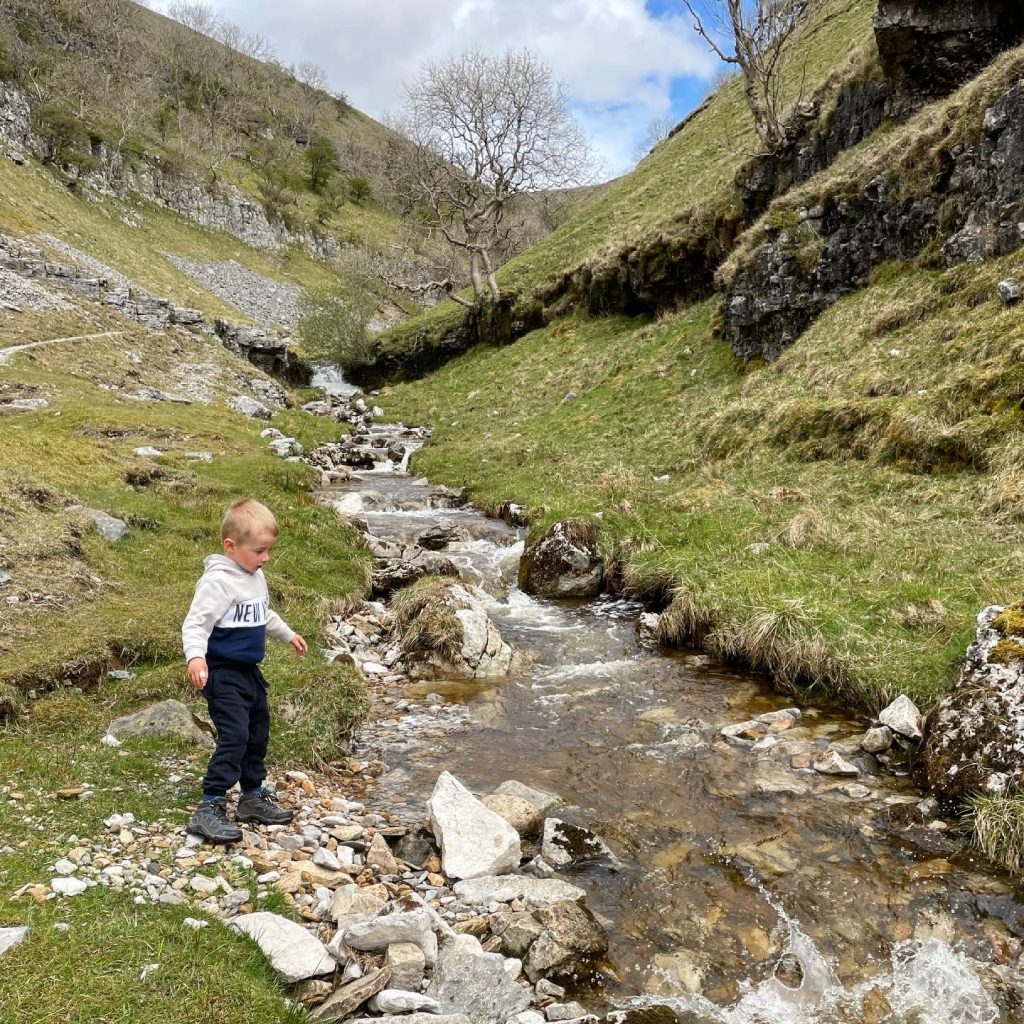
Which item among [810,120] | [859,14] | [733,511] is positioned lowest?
[733,511]

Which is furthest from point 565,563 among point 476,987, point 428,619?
point 476,987

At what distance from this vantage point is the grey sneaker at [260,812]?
6309mm

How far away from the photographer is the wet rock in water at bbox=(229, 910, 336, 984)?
4.58 metres

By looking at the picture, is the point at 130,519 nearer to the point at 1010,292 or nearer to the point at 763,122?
the point at 1010,292

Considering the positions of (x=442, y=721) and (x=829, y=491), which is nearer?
(x=442, y=721)

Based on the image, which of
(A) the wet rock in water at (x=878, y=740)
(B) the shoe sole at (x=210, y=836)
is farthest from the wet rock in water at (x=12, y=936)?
(A) the wet rock in water at (x=878, y=740)

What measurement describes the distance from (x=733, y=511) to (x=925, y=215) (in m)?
12.4

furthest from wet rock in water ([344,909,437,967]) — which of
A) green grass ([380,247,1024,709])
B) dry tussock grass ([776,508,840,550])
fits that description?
dry tussock grass ([776,508,840,550])

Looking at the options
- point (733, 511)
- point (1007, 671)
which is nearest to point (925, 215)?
point (733, 511)

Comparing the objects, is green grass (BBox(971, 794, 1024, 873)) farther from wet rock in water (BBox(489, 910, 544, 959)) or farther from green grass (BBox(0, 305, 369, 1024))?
green grass (BBox(0, 305, 369, 1024))

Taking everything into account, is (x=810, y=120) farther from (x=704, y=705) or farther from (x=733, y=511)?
(x=704, y=705)

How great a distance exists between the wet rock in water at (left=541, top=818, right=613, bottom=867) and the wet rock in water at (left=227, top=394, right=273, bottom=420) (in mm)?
31549

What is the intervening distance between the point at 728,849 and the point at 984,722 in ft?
9.56

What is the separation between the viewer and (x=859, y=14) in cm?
4566
